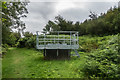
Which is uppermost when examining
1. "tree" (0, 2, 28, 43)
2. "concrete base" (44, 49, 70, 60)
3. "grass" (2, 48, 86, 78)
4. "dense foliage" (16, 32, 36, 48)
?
"tree" (0, 2, 28, 43)

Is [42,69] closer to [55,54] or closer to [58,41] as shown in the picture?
[55,54]

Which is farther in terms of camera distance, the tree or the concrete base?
the concrete base

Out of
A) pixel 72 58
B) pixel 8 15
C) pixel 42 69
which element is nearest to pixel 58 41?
pixel 72 58

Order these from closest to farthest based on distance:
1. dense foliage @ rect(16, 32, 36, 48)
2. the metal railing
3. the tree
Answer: the tree, the metal railing, dense foliage @ rect(16, 32, 36, 48)

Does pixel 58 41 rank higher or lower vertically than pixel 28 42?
higher

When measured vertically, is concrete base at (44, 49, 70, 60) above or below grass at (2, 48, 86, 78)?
above

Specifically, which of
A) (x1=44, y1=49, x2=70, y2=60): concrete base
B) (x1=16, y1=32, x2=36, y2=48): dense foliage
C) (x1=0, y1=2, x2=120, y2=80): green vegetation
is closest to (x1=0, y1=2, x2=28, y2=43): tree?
(x1=0, y1=2, x2=120, y2=80): green vegetation

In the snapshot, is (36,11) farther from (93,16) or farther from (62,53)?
(93,16)

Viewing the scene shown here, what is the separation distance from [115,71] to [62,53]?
3.48m

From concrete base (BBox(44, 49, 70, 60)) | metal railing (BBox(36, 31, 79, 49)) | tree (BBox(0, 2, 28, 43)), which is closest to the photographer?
tree (BBox(0, 2, 28, 43))

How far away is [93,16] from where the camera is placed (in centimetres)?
1585

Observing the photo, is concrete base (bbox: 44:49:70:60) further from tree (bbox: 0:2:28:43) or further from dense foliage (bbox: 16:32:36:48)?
dense foliage (bbox: 16:32:36:48)

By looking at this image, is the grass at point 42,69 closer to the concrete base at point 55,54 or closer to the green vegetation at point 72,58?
the green vegetation at point 72,58

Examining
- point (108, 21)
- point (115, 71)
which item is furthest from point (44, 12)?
point (115, 71)
